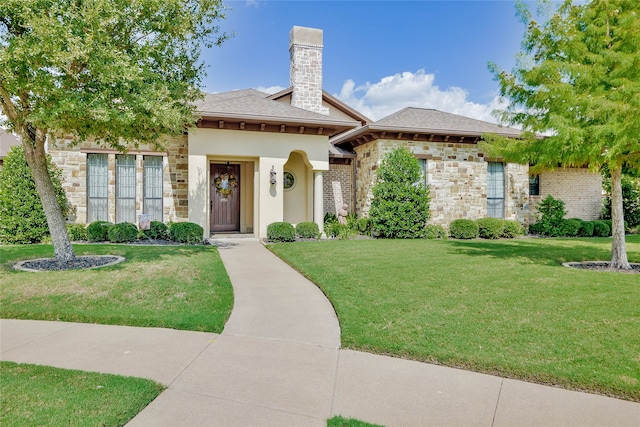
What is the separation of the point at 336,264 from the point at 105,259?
4.77 metres

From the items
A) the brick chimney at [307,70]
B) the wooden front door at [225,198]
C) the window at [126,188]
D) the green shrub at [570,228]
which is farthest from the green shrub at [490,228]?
the window at [126,188]

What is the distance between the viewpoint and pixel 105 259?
26.6ft

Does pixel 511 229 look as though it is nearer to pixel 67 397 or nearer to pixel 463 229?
pixel 463 229

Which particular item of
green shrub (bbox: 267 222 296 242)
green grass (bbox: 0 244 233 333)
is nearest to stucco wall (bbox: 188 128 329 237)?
green shrub (bbox: 267 222 296 242)

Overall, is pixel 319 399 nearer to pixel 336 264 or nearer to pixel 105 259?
pixel 336 264

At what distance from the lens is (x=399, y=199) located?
12898mm

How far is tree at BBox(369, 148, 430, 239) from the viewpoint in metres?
12.9

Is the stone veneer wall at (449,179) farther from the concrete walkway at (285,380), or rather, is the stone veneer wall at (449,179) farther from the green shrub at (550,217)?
the concrete walkway at (285,380)

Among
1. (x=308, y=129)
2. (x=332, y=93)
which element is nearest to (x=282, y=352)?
(x=308, y=129)

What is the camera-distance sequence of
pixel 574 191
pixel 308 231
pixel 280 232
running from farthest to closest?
pixel 574 191, pixel 308 231, pixel 280 232

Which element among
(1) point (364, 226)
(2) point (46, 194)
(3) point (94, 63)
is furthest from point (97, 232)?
(1) point (364, 226)

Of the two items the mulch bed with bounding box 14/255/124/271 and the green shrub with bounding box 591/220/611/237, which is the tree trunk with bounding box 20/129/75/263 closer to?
the mulch bed with bounding box 14/255/124/271

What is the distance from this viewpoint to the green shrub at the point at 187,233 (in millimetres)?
11258

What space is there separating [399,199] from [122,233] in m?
8.45
